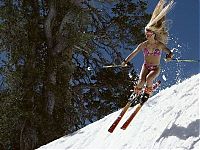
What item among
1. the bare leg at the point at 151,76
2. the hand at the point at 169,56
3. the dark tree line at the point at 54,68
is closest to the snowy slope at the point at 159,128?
the bare leg at the point at 151,76

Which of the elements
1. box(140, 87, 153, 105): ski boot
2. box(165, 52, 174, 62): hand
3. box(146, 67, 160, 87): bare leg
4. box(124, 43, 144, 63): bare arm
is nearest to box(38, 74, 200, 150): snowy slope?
box(140, 87, 153, 105): ski boot

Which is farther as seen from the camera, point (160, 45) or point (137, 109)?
point (160, 45)

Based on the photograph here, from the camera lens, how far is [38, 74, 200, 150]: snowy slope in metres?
7.26

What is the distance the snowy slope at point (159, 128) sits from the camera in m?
7.26

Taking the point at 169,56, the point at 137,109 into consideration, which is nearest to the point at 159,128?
the point at 137,109

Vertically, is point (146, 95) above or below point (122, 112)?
above

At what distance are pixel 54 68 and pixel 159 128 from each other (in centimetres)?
1258

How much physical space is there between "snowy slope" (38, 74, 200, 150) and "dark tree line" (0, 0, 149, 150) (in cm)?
926

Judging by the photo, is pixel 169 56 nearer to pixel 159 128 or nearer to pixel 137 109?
pixel 137 109

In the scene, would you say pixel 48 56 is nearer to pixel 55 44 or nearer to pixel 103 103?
pixel 55 44

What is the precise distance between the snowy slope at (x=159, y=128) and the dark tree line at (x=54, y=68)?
926 cm

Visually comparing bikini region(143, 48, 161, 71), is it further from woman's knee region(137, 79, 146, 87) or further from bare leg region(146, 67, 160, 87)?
woman's knee region(137, 79, 146, 87)

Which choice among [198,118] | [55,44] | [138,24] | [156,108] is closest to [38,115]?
[55,44]

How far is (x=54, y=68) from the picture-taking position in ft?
66.2
